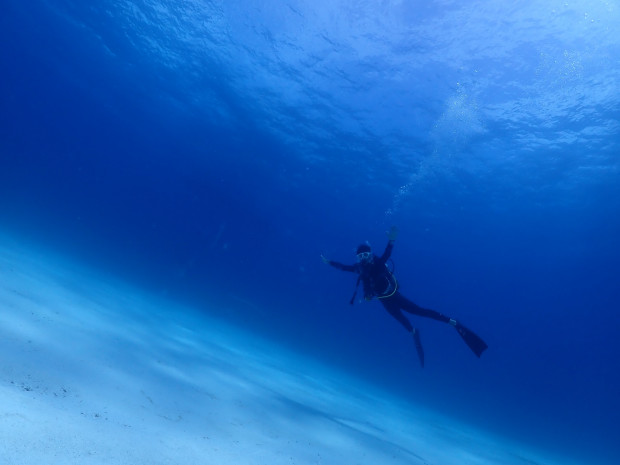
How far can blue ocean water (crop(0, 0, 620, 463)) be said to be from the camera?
15961mm

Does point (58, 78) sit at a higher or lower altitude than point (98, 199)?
lower

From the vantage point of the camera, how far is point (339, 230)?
47438 mm

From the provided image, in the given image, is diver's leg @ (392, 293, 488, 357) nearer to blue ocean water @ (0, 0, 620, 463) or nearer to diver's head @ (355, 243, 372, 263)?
diver's head @ (355, 243, 372, 263)

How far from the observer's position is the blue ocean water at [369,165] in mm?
15961

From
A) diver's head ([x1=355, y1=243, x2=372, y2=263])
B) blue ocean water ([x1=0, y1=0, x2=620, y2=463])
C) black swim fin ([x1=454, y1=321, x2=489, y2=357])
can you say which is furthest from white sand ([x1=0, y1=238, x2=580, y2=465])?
blue ocean water ([x1=0, y1=0, x2=620, y2=463])

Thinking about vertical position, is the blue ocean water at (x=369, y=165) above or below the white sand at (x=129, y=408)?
above

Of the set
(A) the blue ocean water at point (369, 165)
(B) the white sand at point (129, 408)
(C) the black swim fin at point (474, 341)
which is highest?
(A) the blue ocean water at point (369, 165)

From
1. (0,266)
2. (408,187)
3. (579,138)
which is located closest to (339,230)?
(408,187)

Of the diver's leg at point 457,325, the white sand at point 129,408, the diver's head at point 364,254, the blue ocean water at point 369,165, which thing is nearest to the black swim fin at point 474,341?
the diver's leg at point 457,325

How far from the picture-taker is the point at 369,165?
27734 mm

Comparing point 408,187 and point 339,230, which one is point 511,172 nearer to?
point 408,187

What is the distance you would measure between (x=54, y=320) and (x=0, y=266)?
4.58 metres

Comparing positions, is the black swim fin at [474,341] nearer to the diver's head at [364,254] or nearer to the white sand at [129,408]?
the white sand at [129,408]

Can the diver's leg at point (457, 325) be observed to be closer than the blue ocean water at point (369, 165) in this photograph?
Yes
